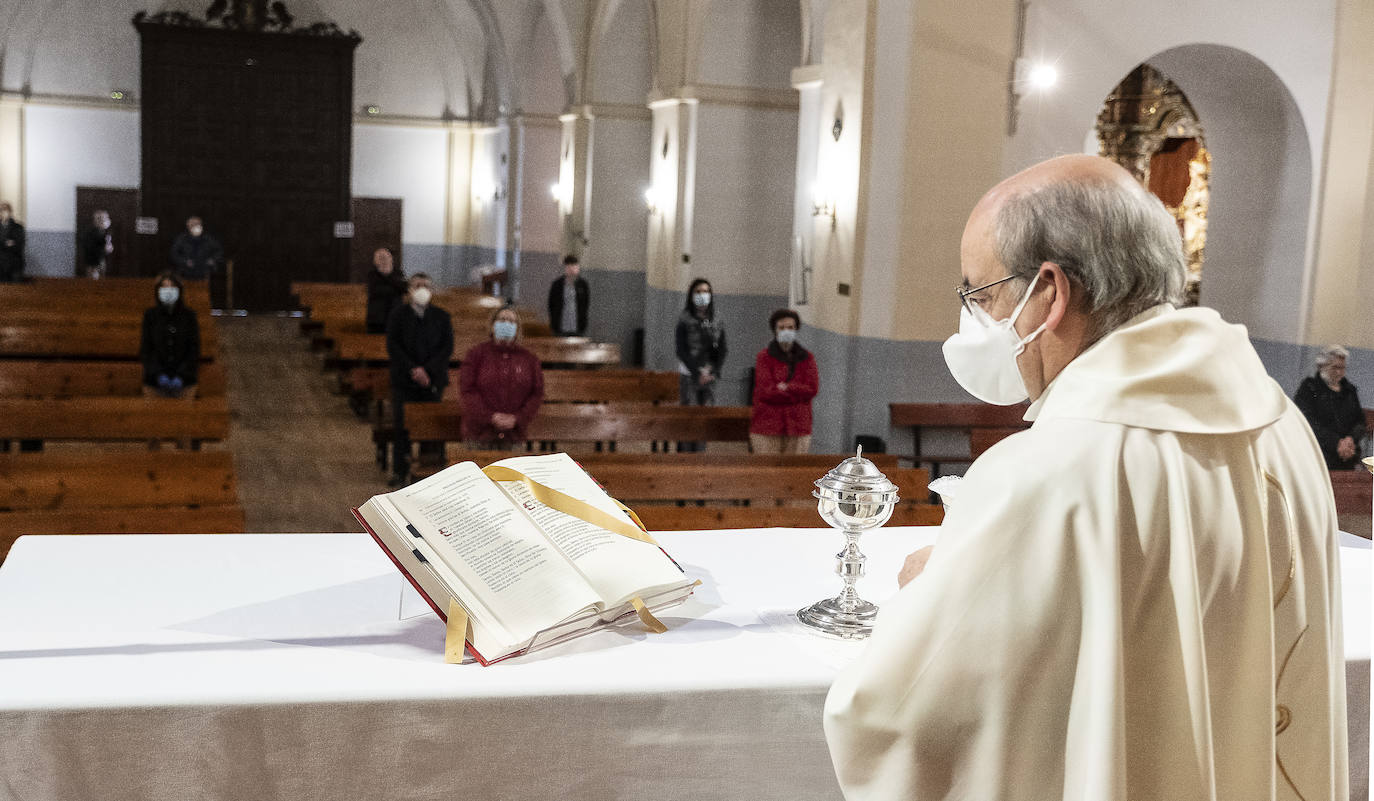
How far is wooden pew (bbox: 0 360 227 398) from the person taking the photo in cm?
843

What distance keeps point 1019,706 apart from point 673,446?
9421 millimetres

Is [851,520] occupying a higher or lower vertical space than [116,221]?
lower

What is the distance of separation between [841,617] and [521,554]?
61 cm

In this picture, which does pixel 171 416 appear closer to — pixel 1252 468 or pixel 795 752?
pixel 795 752

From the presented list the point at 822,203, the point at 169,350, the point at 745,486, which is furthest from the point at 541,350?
the point at 745,486

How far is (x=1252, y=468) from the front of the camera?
159 cm

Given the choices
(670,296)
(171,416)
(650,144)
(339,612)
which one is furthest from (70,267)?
(339,612)


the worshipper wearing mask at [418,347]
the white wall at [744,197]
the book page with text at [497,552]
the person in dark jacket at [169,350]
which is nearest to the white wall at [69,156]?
the white wall at [744,197]

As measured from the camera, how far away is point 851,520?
2434 millimetres

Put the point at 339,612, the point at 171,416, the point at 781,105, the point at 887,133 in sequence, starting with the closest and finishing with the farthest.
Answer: the point at 339,612 < the point at 171,416 < the point at 887,133 < the point at 781,105

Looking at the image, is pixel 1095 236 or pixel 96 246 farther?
pixel 96 246

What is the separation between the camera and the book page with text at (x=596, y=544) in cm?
241

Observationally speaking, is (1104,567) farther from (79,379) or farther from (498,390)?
(79,379)

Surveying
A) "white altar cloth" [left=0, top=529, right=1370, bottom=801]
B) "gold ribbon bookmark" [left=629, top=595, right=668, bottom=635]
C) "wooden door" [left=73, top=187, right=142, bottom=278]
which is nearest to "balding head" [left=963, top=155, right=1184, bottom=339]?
"white altar cloth" [left=0, top=529, right=1370, bottom=801]
